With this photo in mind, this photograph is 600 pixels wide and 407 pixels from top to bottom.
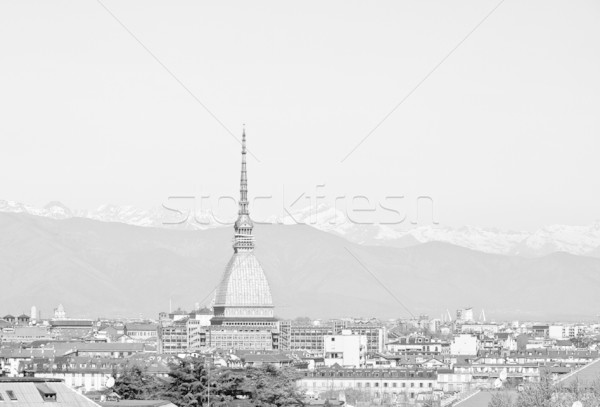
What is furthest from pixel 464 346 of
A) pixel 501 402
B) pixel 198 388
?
pixel 501 402

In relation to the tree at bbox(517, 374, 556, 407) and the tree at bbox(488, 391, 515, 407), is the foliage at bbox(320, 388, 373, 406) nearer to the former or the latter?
the tree at bbox(488, 391, 515, 407)

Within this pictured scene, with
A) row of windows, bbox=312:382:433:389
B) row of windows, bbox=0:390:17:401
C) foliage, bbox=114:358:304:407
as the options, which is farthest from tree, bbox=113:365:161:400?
row of windows, bbox=312:382:433:389

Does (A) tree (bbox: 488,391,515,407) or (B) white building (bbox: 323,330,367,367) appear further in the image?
(B) white building (bbox: 323,330,367,367)

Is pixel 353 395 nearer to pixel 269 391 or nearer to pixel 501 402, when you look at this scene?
pixel 269 391

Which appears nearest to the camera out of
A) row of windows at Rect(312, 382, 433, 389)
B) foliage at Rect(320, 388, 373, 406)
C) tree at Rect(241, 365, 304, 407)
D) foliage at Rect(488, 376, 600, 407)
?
foliage at Rect(488, 376, 600, 407)

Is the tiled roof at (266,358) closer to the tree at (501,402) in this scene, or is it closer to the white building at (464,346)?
the white building at (464,346)

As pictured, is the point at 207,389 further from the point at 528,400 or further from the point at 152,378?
the point at 528,400

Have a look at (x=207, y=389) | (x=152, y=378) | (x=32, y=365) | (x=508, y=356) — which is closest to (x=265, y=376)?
(x=152, y=378)

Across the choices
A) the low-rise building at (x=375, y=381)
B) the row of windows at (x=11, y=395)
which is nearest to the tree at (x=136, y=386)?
the row of windows at (x=11, y=395)
